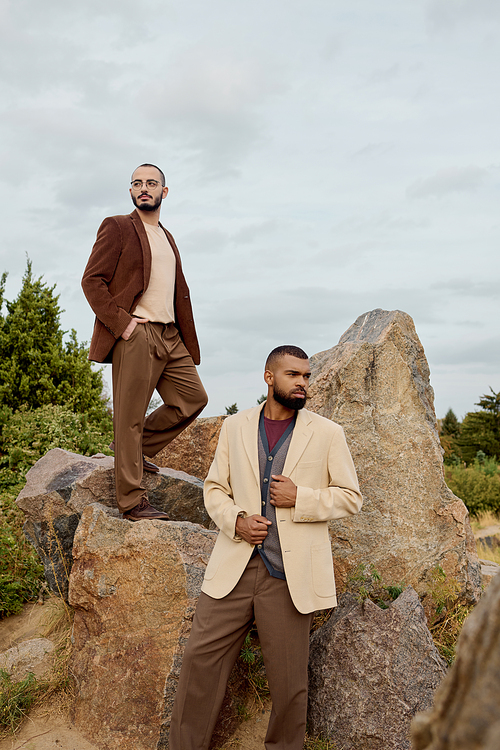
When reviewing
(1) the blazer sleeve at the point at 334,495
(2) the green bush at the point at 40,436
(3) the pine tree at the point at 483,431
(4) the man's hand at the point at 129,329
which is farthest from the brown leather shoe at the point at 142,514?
(3) the pine tree at the point at 483,431

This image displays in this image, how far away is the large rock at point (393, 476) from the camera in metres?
5.00

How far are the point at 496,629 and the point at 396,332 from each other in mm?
4779

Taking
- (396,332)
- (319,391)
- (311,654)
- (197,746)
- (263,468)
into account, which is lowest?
(197,746)

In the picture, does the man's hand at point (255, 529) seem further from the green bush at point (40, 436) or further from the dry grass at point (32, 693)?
the green bush at point (40, 436)

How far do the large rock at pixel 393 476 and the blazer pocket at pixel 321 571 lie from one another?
1.55 meters

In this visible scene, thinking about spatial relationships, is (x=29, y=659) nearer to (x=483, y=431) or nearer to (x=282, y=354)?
(x=282, y=354)

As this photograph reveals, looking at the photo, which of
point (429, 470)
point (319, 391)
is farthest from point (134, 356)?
point (429, 470)

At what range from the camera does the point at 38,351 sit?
11461mm

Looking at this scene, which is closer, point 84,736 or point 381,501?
point 84,736

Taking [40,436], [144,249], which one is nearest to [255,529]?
[144,249]

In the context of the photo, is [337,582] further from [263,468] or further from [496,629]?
[496,629]

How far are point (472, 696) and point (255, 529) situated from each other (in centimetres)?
248

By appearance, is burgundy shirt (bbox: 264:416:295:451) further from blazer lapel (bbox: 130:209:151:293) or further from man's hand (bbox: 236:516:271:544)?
blazer lapel (bbox: 130:209:151:293)

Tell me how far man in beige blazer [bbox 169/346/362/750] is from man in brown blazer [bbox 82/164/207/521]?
4.95ft
